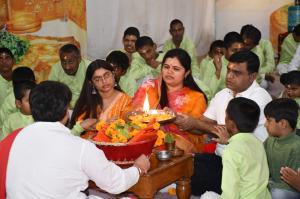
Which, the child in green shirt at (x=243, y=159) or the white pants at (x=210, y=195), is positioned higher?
the child in green shirt at (x=243, y=159)

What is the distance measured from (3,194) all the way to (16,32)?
147 inches

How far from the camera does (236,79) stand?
12.5 ft

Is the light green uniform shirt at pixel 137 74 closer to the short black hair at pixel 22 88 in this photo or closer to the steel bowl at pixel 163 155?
the short black hair at pixel 22 88

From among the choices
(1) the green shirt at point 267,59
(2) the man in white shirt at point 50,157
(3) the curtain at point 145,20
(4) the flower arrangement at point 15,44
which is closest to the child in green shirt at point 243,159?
(2) the man in white shirt at point 50,157

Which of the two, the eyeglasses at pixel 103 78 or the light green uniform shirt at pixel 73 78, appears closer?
the eyeglasses at pixel 103 78

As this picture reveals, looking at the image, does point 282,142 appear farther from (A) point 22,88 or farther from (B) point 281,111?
(A) point 22,88

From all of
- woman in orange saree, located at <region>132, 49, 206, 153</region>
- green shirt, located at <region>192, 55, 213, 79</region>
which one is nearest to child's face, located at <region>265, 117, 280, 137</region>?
woman in orange saree, located at <region>132, 49, 206, 153</region>

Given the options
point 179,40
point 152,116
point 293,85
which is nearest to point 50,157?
point 152,116

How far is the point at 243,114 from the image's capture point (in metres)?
3.04

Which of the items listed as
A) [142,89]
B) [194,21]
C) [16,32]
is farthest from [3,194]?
[194,21]

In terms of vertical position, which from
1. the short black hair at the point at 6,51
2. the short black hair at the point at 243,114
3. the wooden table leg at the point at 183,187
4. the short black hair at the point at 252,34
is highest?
the short black hair at the point at 252,34

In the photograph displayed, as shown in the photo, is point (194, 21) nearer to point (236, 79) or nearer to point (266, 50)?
point (266, 50)

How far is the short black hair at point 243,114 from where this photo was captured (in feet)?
9.95

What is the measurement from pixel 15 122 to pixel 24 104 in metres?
0.26
